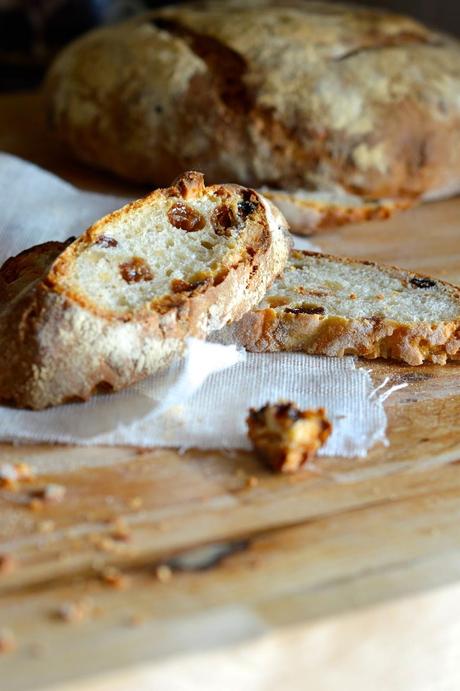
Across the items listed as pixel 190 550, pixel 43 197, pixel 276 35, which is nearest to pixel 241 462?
pixel 190 550

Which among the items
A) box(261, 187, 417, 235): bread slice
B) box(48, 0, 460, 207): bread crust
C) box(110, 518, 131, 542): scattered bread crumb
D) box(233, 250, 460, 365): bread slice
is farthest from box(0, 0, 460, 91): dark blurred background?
box(110, 518, 131, 542): scattered bread crumb

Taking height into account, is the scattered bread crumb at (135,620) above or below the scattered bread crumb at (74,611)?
above

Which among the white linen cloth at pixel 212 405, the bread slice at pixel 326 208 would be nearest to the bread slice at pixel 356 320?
the white linen cloth at pixel 212 405

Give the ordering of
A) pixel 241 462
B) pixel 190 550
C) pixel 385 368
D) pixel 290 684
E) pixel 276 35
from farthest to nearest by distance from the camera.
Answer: pixel 276 35, pixel 385 368, pixel 241 462, pixel 190 550, pixel 290 684

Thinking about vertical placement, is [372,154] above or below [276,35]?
below

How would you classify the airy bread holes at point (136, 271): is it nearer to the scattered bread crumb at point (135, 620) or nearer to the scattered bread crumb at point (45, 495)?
the scattered bread crumb at point (45, 495)

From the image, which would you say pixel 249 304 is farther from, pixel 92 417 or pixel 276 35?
pixel 276 35

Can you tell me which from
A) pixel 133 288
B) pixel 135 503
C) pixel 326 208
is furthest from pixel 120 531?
pixel 326 208

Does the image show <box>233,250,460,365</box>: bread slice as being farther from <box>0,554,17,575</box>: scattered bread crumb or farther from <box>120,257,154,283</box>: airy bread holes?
<box>0,554,17,575</box>: scattered bread crumb
